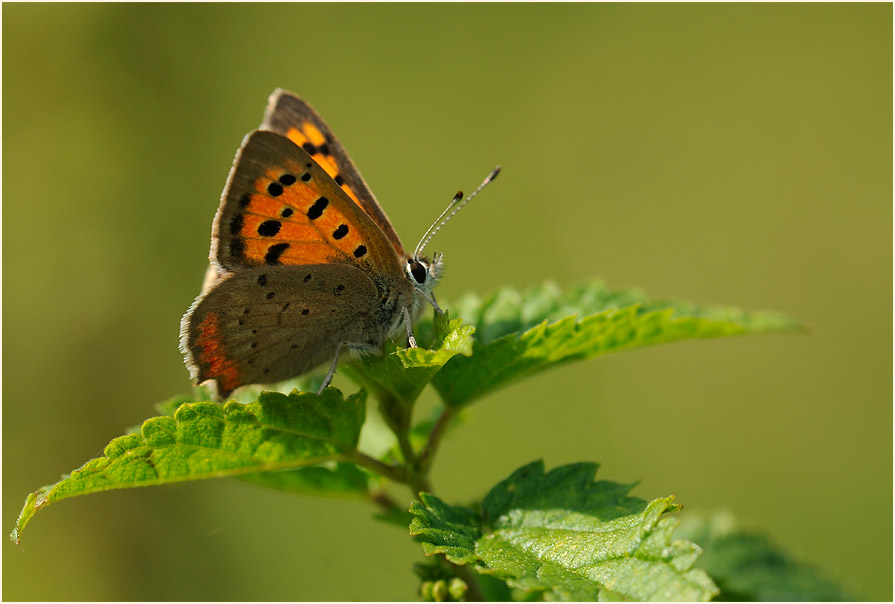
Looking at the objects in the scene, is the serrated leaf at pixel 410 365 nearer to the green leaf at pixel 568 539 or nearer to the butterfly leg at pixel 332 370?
the butterfly leg at pixel 332 370

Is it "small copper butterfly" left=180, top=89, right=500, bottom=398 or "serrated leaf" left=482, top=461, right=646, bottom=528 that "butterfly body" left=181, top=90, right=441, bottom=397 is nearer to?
"small copper butterfly" left=180, top=89, right=500, bottom=398

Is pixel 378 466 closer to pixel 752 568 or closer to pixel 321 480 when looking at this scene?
pixel 321 480

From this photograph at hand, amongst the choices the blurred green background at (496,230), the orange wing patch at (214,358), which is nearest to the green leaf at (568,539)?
the orange wing patch at (214,358)

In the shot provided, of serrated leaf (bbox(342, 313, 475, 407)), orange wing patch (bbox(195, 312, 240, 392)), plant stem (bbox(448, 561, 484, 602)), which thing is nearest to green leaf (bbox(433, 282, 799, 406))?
serrated leaf (bbox(342, 313, 475, 407))

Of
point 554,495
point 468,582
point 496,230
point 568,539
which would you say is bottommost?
point 468,582

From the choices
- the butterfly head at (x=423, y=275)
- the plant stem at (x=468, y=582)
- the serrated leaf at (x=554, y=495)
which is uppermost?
the butterfly head at (x=423, y=275)

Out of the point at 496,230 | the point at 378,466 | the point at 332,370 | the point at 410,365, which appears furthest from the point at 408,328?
the point at 496,230
